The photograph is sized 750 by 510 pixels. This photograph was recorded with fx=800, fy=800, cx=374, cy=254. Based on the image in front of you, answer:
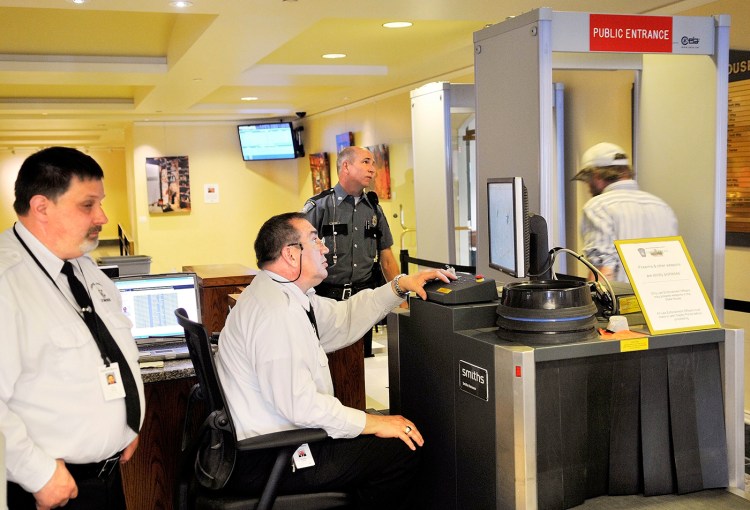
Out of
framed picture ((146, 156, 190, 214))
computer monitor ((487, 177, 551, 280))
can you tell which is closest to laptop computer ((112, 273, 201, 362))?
computer monitor ((487, 177, 551, 280))

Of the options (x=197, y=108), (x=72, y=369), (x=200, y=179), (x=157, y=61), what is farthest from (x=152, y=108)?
(x=72, y=369)

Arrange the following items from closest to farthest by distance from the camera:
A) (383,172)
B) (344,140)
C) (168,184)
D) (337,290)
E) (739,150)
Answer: (739,150) → (337,290) → (383,172) → (344,140) → (168,184)

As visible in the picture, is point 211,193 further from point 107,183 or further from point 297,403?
point 297,403

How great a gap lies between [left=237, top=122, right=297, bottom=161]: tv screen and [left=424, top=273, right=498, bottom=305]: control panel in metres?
10.4

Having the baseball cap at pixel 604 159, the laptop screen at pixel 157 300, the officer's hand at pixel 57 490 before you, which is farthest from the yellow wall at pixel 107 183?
the officer's hand at pixel 57 490

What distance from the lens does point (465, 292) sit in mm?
2541

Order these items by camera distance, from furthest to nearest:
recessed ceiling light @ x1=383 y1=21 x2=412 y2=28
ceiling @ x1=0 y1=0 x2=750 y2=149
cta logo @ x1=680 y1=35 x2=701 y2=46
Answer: recessed ceiling light @ x1=383 y1=21 x2=412 y2=28 → ceiling @ x1=0 y1=0 x2=750 y2=149 → cta logo @ x1=680 y1=35 x2=701 y2=46

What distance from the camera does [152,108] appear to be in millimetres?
10688

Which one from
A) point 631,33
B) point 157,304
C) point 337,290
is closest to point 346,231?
point 337,290

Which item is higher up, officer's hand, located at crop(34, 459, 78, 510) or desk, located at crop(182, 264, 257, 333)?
desk, located at crop(182, 264, 257, 333)

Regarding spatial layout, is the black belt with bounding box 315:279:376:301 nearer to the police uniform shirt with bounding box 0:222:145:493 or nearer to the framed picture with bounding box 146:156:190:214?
the police uniform shirt with bounding box 0:222:145:493

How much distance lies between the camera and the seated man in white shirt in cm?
257

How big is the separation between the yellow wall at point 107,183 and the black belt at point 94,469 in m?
18.1

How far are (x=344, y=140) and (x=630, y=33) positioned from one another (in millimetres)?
7889
